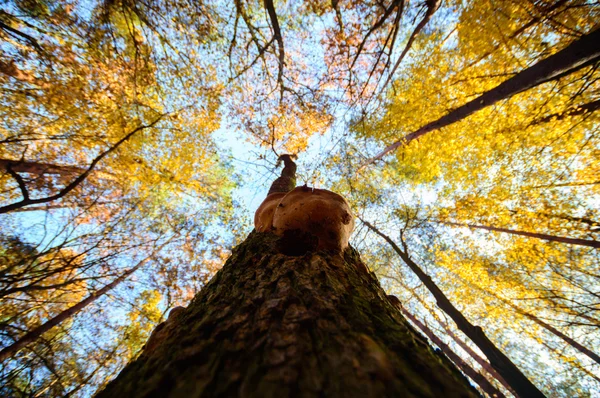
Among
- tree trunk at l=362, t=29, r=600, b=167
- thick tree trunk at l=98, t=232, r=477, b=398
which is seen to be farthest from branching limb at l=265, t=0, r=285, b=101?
thick tree trunk at l=98, t=232, r=477, b=398

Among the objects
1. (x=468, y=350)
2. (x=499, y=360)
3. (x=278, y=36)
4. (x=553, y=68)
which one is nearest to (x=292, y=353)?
(x=553, y=68)

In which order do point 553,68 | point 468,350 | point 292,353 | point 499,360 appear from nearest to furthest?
point 292,353, point 553,68, point 499,360, point 468,350

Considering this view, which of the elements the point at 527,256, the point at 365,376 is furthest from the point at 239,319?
the point at 527,256

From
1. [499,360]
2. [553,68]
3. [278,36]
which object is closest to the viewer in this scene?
[553,68]

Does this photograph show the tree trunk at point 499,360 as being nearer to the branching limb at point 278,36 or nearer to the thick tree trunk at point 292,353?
the thick tree trunk at point 292,353

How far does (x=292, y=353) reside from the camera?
0.77 metres

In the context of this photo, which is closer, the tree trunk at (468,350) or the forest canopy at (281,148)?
the forest canopy at (281,148)

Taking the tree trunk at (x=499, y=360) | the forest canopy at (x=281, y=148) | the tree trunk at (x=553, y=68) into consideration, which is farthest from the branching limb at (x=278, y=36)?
the tree trunk at (x=499, y=360)

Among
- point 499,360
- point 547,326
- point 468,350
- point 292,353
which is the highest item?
point 547,326

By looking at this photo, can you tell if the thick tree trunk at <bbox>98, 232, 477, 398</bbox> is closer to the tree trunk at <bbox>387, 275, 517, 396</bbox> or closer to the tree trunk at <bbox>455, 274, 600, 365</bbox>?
the tree trunk at <bbox>387, 275, 517, 396</bbox>

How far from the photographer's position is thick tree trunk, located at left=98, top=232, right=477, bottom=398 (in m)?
0.67

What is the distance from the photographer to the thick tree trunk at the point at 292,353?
26.4 inches

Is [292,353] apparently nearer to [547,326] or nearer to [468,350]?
[468,350]

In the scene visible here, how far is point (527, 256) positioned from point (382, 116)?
6.27 metres
